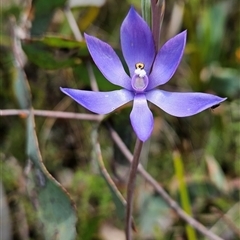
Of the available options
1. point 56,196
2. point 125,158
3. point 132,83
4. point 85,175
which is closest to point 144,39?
point 132,83

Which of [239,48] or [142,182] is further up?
[239,48]

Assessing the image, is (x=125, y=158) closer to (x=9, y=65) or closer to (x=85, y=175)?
(x=85, y=175)

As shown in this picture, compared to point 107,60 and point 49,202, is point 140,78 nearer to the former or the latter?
point 107,60

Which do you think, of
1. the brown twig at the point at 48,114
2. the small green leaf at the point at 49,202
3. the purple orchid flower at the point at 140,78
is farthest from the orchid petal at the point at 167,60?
the brown twig at the point at 48,114

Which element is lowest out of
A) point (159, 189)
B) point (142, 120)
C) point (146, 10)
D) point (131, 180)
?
point (159, 189)

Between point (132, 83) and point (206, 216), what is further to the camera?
point (206, 216)

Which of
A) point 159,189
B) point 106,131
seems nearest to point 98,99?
point 159,189

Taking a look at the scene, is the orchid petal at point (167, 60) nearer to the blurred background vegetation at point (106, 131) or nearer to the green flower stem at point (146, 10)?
the green flower stem at point (146, 10)
